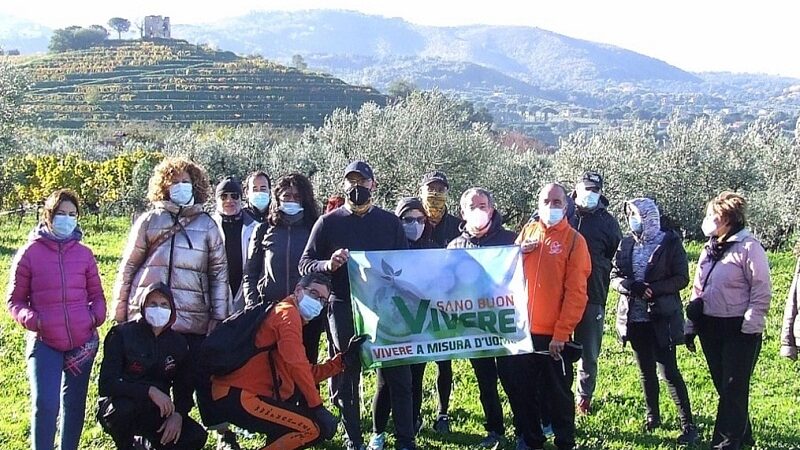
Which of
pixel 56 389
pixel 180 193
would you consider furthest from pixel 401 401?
pixel 56 389

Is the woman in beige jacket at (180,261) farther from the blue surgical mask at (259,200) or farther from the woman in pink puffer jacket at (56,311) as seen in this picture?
the blue surgical mask at (259,200)

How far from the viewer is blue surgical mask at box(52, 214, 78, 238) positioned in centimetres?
622

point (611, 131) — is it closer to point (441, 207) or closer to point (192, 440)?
point (441, 207)

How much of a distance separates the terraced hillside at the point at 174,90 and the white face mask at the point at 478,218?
9191 cm

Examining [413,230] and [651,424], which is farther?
[651,424]

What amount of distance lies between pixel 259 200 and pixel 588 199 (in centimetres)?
344

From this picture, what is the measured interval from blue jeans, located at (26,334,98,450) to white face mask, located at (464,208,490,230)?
3414mm

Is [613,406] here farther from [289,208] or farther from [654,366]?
[289,208]

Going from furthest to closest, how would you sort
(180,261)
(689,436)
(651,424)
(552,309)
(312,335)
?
1. (651,424)
2. (689,436)
3. (312,335)
4. (552,309)
5. (180,261)

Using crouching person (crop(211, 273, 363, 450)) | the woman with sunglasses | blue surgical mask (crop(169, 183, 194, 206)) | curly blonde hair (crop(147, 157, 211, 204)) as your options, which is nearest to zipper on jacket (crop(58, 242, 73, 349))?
curly blonde hair (crop(147, 157, 211, 204))

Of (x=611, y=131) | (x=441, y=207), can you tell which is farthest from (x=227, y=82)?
(x=441, y=207)

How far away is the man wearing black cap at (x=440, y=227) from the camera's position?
780 centimetres

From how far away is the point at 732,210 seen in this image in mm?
6695

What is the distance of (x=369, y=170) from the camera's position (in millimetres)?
6953
